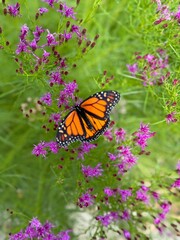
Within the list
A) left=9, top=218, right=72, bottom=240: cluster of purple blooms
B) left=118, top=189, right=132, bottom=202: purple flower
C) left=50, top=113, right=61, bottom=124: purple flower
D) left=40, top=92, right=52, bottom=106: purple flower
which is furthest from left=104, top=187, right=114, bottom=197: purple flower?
left=40, top=92, right=52, bottom=106: purple flower

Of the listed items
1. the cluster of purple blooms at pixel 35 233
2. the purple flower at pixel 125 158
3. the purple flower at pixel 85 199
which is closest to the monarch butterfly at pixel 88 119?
the purple flower at pixel 125 158

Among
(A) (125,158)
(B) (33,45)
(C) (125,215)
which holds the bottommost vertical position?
(C) (125,215)

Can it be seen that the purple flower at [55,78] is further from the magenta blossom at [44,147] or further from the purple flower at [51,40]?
the magenta blossom at [44,147]

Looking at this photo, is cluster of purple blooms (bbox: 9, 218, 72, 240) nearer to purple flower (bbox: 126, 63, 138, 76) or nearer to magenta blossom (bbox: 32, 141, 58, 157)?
magenta blossom (bbox: 32, 141, 58, 157)

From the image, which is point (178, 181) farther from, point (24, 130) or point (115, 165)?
point (24, 130)

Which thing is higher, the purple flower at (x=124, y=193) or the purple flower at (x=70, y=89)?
the purple flower at (x=70, y=89)

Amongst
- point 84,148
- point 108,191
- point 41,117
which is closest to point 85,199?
point 108,191

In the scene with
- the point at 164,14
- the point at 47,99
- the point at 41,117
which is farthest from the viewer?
the point at 41,117

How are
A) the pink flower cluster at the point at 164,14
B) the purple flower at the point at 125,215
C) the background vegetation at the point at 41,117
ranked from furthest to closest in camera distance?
the background vegetation at the point at 41,117 < the purple flower at the point at 125,215 < the pink flower cluster at the point at 164,14

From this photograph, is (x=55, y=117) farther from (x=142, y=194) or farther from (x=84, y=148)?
(x=142, y=194)

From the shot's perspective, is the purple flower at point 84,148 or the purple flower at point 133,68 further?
the purple flower at point 133,68
